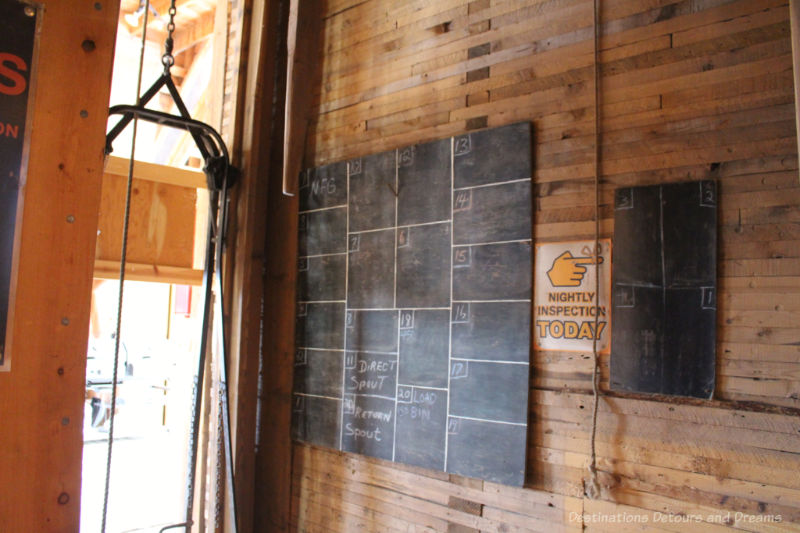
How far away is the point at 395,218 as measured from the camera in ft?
9.89

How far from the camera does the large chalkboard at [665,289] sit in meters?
2.05

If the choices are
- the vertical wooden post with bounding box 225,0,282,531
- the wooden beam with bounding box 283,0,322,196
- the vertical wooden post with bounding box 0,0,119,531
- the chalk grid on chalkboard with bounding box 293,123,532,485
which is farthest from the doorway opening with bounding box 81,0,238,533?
the vertical wooden post with bounding box 0,0,119,531

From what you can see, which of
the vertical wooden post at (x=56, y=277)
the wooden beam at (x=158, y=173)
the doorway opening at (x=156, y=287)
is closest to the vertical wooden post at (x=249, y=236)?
the doorway opening at (x=156, y=287)

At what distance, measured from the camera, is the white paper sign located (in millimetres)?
2285

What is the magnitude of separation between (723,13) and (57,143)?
2.19m

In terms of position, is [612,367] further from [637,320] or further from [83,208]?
[83,208]

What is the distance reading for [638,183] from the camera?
88.7 inches

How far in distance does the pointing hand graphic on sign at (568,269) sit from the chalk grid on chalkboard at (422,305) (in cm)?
13

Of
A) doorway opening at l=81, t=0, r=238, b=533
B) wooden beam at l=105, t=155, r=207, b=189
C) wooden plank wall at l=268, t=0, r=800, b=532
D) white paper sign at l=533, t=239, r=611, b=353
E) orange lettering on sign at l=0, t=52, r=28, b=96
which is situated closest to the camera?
orange lettering on sign at l=0, t=52, r=28, b=96

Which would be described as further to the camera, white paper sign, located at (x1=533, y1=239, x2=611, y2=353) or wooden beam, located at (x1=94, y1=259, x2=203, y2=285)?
wooden beam, located at (x1=94, y1=259, x2=203, y2=285)

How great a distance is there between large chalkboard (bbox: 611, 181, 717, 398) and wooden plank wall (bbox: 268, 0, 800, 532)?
2.0 inches

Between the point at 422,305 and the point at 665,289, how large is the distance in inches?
44.1

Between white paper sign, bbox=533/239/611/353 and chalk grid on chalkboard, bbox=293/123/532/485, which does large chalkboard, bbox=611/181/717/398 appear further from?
chalk grid on chalkboard, bbox=293/123/532/485

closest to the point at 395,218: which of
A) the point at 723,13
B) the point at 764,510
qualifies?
the point at 723,13
